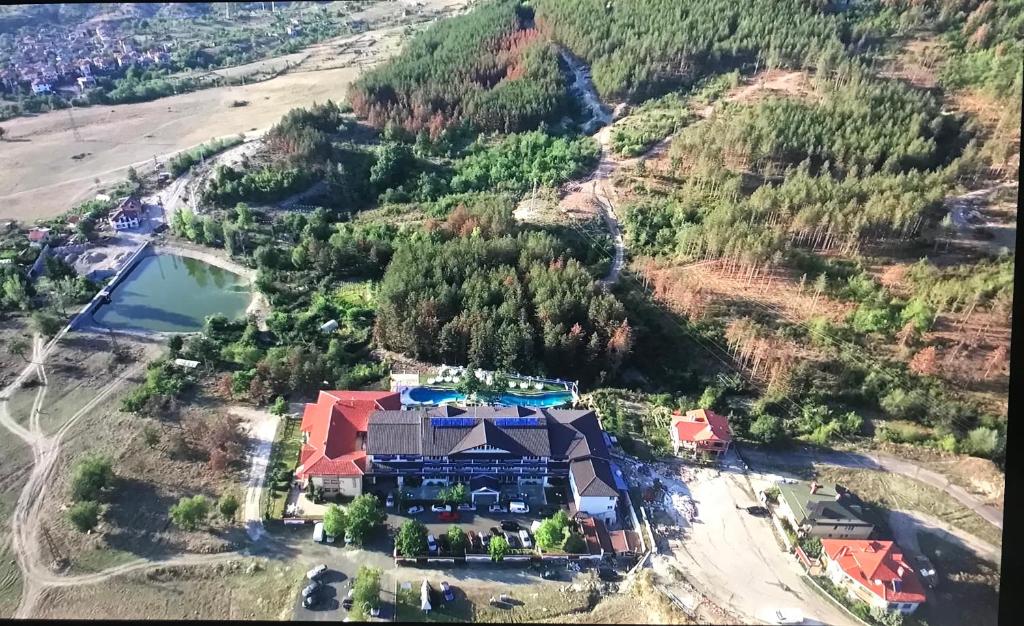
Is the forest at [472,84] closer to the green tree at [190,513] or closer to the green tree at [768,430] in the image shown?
the green tree at [768,430]

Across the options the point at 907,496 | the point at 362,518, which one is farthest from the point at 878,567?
the point at 362,518

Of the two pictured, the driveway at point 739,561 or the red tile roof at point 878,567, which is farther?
the driveway at point 739,561

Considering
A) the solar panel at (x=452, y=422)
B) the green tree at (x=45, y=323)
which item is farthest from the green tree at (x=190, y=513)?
the green tree at (x=45, y=323)

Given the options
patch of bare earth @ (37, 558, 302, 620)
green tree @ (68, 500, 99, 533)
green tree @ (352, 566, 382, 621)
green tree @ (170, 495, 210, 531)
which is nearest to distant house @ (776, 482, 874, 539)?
green tree @ (352, 566, 382, 621)

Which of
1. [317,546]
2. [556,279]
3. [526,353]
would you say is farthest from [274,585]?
[556,279]

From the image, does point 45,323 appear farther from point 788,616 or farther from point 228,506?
point 788,616

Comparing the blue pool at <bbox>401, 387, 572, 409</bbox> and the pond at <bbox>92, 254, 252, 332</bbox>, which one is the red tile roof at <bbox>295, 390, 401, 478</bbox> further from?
the pond at <bbox>92, 254, 252, 332</bbox>

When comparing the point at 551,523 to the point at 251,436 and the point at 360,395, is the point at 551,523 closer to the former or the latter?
the point at 360,395
